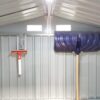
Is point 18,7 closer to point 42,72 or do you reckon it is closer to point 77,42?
point 77,42

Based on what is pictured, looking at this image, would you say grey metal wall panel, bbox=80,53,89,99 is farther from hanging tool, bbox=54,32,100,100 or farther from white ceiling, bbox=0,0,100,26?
white ceiling, bbox=0,0,100,26

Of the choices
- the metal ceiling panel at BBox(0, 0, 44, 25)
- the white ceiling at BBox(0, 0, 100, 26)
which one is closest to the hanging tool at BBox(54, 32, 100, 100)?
the white ceiling at BBox(0, 0, 100, 26)

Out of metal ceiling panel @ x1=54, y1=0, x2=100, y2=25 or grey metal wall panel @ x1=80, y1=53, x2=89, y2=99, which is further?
grey metal wall panel @ x1=80, y1=53, x2=89, y2=99

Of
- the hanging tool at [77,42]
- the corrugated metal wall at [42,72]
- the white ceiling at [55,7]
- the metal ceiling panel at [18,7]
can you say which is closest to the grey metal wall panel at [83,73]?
the corrugated metal wall at [42,72]

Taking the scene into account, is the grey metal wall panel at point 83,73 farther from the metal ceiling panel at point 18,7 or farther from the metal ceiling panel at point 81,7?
the metal ceiling panel at point 18,7

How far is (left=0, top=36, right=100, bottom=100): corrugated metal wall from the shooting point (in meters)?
5.46

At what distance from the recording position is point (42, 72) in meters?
5.49

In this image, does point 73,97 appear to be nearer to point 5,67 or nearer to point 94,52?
point 94,52

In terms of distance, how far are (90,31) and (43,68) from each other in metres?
1.63

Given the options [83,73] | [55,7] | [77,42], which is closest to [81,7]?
[55,7]

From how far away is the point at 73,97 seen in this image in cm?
551

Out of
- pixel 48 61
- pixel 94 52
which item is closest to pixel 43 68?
pixel 48 61

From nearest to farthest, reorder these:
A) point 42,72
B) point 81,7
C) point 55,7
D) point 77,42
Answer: point 81,7 → point 55,7 → point 77,42 → point 42,72

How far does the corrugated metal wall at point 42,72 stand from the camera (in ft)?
17.9
